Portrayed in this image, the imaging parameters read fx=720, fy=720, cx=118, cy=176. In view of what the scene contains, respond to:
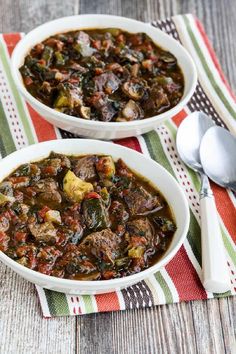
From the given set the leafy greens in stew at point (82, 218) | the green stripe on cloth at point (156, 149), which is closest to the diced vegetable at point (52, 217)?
the leafy greens in stew at point (82, 218)

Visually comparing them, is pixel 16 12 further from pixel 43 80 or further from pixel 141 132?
pixel 141 132

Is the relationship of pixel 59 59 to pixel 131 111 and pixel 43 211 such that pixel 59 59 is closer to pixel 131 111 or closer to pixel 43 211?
pixel 131 111

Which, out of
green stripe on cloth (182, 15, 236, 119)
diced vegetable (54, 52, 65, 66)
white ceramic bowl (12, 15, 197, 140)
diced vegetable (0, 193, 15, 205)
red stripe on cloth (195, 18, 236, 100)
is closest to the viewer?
diced vegetable (0, 193, 15, 205)

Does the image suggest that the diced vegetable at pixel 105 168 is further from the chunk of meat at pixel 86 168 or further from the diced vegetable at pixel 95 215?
the diced vegetable at pixel 95 215

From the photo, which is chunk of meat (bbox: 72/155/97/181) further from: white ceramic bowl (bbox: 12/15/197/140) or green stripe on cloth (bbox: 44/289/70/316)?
green stripe on cloth (bbox: 44/289/70/316)

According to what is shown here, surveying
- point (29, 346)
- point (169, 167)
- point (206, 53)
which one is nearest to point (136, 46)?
point (206, 53)

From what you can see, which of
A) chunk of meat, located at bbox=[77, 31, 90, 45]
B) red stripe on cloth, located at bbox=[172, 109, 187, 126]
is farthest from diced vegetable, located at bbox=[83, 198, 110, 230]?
chunk of meat, located at bbox=[77, 31, 90, 45]

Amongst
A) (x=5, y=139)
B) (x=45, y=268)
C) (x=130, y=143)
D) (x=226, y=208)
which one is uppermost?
(x=45, y=268)

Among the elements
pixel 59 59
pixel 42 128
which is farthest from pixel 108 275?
pixel 59 59
